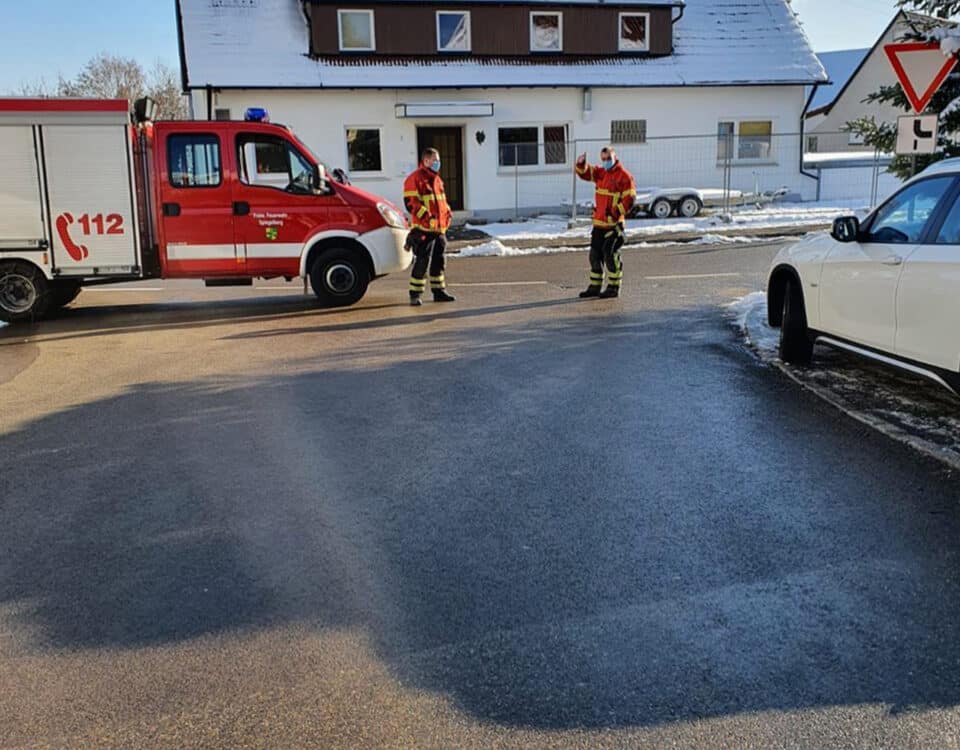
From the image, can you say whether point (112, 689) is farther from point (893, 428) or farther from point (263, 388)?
point (893, 428)

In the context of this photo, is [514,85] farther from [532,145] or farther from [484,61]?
[532,145]

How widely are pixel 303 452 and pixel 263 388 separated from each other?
189 cm

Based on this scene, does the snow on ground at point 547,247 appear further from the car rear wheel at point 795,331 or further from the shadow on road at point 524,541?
the shadow on road at point 524,541

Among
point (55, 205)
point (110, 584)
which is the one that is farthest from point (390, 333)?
point (110, 584)

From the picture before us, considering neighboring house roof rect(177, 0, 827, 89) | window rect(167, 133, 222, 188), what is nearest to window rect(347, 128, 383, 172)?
neighboring house roof rect(177, 0, 827, 89)

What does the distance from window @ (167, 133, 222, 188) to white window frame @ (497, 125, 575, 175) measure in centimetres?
1550

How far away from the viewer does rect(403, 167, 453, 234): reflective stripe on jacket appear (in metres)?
11.6

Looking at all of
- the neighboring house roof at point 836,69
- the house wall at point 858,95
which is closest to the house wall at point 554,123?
the house wall at point 858,95

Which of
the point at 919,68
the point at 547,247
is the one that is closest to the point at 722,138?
the point at 547,247

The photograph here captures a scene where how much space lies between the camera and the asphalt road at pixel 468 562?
3.29 m

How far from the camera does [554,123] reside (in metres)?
26.3

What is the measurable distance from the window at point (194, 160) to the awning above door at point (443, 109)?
13.9m

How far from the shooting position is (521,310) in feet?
38.5

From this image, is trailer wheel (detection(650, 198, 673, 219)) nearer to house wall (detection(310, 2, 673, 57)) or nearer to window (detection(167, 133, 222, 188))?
house wall (detection(310, 2, 673, 57))
